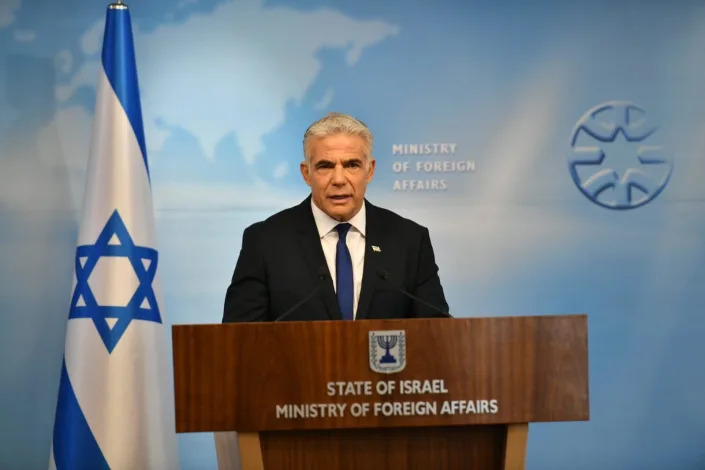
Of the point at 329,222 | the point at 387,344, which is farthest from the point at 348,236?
the point at 387,344

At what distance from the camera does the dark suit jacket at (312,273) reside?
3.14 metres

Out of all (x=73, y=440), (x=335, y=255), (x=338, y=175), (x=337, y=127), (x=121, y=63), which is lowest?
(x=73, y=440)

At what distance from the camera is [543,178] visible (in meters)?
4.91

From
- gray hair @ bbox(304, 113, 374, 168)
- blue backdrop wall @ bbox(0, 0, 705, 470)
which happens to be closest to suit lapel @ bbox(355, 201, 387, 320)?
gray hair @ bbox(304, 113, 374, 168)

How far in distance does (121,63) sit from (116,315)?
3.80 ft

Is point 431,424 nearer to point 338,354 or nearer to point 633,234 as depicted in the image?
point 338,354

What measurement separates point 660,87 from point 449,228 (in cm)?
138

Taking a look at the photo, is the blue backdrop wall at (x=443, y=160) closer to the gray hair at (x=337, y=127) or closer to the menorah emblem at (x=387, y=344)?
the gray hair at (x=337, y=127)

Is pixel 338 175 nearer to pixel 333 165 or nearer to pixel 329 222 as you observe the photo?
pixel 333 165

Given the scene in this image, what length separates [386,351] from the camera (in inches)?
93.0

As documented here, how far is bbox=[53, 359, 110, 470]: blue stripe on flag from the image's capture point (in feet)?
13.1

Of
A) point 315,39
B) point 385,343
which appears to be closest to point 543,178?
point 315,39

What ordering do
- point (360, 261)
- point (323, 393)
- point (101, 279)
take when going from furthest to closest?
point (101, 279), point (360, 261), point (323, 393)

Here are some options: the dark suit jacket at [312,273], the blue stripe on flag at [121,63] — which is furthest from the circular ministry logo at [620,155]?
the blue stripe on flag at [121,63]
